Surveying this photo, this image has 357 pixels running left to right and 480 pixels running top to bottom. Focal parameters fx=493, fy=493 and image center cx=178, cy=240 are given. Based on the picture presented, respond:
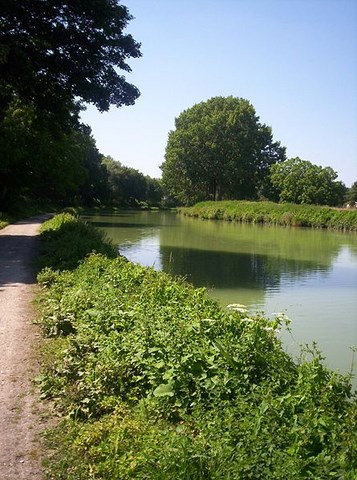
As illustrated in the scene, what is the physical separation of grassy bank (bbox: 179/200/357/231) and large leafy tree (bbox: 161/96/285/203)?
1886 centimetres

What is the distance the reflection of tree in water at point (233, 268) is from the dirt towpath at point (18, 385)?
6753 millimetres

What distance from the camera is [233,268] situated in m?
21.4

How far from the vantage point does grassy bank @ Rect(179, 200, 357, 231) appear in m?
52.2

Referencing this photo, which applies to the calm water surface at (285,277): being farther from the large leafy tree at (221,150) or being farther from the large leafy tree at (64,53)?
the large leafy tree at (221,150)

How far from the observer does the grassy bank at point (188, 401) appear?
13.2 ft

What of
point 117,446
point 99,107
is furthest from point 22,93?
point 117,446

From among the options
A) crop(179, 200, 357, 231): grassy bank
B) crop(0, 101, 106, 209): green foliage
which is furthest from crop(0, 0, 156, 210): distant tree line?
crop(179, 200, 357, 231): grassy bank

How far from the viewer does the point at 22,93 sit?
24.1 metres

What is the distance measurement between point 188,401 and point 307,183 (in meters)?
76.2

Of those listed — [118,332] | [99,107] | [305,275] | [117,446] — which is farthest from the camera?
[99,107]

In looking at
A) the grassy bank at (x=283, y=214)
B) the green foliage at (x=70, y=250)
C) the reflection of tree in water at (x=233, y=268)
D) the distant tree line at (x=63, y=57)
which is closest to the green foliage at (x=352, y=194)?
the grassy bank at (x=283, y=214)

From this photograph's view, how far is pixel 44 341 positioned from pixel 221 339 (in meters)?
3.69

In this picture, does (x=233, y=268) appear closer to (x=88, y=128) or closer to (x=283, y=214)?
(x=88, y=128)

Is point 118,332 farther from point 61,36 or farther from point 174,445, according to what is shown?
point 61,36
